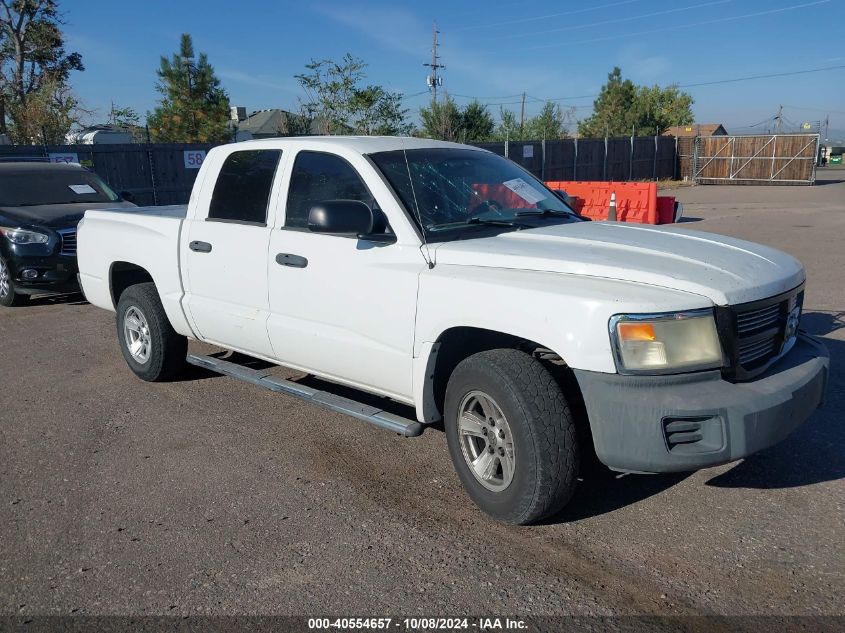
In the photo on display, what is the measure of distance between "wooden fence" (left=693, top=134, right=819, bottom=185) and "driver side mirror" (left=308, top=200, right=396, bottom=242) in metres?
34.1

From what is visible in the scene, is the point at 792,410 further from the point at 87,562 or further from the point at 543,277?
the point at 87,562

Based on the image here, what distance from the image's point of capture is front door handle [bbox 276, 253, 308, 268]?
450 cm

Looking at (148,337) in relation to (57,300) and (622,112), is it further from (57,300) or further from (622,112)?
(622,112)

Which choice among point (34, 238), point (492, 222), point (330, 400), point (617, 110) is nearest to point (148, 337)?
point (330, 400)

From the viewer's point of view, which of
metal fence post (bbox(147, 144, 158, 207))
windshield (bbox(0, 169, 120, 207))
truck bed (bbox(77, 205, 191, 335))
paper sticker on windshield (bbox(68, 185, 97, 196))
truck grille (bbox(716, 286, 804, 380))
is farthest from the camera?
metal fence post (bbox(147, 144, 158, 207))

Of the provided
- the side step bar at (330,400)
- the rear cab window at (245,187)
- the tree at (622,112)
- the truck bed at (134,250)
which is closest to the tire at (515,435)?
the side step bar at (330,400)

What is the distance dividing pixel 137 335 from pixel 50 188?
5.59 m

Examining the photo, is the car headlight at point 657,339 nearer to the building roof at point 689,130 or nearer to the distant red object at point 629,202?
the distant red object at point 629,202

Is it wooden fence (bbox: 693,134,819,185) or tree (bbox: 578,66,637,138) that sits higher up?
tree (bbox: 578,66,637,138)

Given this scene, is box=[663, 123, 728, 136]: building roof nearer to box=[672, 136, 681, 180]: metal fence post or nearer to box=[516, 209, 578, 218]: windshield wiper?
box=[672, 136, 681, 180]: metal fence post

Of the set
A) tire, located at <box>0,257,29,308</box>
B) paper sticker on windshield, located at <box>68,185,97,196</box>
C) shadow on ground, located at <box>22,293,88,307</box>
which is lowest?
shadow on ground, located at <box>22,293,88,307</box>

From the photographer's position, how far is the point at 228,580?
3248 millimetres

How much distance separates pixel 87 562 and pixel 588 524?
7.83ft

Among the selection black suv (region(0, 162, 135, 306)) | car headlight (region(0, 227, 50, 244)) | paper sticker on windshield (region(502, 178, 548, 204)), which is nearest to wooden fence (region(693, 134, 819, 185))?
black suv (region(0, 162, 135, 306))
